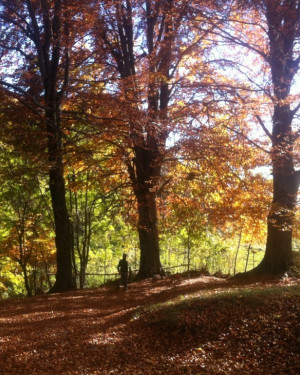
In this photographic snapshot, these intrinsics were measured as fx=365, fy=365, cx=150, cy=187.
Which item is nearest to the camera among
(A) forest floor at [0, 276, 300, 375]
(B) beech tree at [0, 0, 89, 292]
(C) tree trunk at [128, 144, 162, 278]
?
(A) forest floor at [0, 276, 300, 375]

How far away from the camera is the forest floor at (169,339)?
17.3 feet

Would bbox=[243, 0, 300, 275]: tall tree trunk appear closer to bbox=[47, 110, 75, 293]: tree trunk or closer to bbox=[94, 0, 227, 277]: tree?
bbox=[94, 0, 227, 277]: tree

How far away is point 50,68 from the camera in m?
12.6

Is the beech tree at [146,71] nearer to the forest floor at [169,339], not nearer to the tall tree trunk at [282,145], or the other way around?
the tall tree trunk at [282,145]

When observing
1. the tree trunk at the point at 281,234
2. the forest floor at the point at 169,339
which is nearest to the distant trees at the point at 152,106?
the tree trunk at the point at 281,234

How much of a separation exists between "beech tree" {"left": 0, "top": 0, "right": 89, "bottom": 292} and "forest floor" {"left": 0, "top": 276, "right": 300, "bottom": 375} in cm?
486

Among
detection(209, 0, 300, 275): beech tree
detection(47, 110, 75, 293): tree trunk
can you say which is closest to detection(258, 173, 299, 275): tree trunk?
detection(209, 0, 300, 275): beech tree

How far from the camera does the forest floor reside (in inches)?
208

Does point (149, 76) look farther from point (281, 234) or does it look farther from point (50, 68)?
point (281, 234)

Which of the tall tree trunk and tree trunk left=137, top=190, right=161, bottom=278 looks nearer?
the tall tree trunk

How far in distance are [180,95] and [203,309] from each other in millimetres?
11255

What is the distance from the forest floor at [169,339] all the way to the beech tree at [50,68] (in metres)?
4.86

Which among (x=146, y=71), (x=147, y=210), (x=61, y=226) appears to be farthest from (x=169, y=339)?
(x=146, y=71)

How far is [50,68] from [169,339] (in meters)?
9.92
